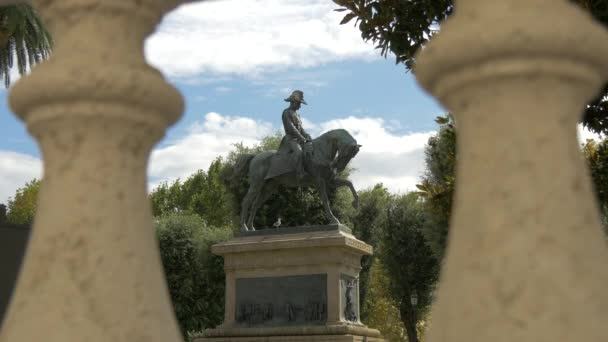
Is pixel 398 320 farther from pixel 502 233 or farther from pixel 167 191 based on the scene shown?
pixel 502 233

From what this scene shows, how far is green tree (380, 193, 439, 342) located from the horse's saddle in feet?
70.4

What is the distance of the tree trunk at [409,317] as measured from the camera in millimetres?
40031

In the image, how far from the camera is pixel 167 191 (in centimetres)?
5638

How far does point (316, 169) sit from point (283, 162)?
1.03 m

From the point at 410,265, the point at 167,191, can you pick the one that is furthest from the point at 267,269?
the point at 167,191

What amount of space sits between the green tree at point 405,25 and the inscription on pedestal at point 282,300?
1064cm

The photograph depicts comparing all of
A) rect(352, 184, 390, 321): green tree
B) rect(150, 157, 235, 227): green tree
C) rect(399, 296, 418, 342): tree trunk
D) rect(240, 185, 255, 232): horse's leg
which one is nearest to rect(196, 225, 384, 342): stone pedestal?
rect(240, 185, 255, 232): horse's leg

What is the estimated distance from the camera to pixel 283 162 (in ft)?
62.5

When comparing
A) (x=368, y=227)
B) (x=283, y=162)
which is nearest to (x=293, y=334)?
(x=283, y=162)

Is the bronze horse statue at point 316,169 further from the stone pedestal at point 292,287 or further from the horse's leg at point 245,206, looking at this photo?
the stone pedestal at point 292,287

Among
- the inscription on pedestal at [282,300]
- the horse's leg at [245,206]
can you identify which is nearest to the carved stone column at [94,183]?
the inscription on pedestal at [282,300]

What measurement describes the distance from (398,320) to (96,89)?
152ft

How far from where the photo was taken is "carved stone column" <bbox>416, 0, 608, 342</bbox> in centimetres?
93

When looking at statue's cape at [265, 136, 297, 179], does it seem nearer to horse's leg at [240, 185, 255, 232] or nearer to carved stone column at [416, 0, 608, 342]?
horse's leg at [240, 185, 255, 232]
